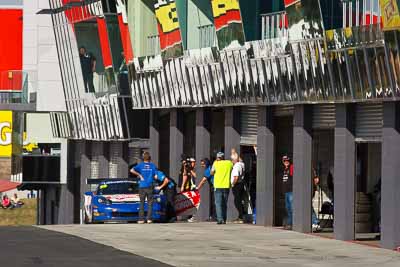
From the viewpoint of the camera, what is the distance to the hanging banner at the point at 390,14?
83.8ft

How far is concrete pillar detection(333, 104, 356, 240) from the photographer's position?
96.6ft

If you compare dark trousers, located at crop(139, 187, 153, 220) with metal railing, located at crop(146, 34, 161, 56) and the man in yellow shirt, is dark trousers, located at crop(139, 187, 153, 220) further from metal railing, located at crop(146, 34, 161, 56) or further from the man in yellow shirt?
metal railing, located at crop(146, 34, 161, 56)

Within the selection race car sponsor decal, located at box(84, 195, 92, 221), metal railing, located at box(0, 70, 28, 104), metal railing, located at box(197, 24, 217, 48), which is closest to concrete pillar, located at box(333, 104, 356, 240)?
metal railing, located at box(197, 24, 217, 48)

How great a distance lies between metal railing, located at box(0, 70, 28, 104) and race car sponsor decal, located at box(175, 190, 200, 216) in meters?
26.5

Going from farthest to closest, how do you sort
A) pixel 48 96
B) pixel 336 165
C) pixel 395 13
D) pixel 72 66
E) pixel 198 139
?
pixel 48 96
pixel 72 66
pixel 198 139
pixel 336 165
pixel 395 13

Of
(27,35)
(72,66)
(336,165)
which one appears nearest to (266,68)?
(336,165)

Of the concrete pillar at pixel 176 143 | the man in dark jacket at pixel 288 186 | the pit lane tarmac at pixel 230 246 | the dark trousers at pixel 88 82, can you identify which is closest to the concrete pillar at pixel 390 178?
the pit lane tarmac at pixel 230 246

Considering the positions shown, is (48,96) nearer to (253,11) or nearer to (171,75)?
(171,75)

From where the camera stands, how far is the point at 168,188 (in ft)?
120

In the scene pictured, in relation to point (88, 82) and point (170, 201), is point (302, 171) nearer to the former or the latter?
point (170, 201)

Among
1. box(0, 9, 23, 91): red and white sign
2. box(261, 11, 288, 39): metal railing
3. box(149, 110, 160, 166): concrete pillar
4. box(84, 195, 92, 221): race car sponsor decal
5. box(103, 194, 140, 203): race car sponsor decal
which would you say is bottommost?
box(84, 195, 92, 221): race car sponsor decal

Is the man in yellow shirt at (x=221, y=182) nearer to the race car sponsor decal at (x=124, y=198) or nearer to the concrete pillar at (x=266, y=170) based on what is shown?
the concrete pillar at (x=266, y=170)

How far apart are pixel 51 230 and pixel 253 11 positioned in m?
7.90

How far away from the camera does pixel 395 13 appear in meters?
25.6
